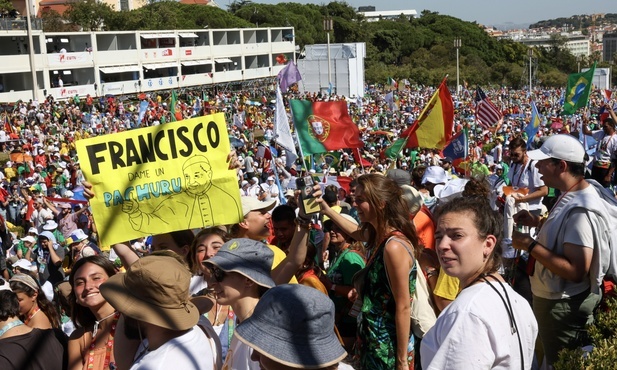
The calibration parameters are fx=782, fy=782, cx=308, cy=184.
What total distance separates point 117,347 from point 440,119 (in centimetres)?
597

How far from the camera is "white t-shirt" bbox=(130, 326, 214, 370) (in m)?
2.65

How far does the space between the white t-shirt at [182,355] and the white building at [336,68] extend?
47683 mm

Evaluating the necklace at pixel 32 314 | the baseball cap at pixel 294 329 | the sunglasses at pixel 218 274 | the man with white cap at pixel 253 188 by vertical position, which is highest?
the baseball cap at pixel 294 329

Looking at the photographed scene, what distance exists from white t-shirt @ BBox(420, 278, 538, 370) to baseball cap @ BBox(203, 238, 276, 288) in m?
0.76

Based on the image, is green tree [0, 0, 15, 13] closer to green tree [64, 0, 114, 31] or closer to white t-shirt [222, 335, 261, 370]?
green tree [64, 0, 114, 31]

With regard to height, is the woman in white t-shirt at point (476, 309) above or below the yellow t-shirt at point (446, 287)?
above

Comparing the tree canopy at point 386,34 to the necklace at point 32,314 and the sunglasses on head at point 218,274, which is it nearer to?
the necklace at point 32,314

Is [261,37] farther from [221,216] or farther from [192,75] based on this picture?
[221,216]

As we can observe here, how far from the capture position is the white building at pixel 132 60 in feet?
135

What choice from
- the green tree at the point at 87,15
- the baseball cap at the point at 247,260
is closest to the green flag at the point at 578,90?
the baseball cap at the point at 247,260

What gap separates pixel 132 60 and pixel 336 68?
1280cm

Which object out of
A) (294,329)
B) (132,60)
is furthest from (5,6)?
(294,329)

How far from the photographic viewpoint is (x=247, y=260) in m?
2.96

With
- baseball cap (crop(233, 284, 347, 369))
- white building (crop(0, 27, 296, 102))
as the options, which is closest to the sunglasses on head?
baseball cap (crop(233, 284, 347, 369))
